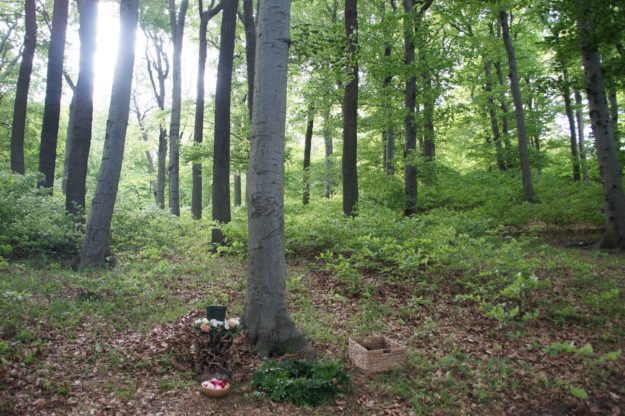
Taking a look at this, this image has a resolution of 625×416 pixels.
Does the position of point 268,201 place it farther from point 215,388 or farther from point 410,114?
point 410,114

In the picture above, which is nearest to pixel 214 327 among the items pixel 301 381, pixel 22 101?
pixel 301 381

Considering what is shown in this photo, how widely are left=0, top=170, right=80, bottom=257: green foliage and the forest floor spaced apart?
1110 millimetres

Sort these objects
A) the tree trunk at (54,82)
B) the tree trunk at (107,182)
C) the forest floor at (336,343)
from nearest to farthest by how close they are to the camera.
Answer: the forest floor at (336,343)
the tree trunk at (107,182)
the tree trunk at (54,82)

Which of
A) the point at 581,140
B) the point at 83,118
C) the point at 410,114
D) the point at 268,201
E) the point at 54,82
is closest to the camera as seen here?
the point at 268,201

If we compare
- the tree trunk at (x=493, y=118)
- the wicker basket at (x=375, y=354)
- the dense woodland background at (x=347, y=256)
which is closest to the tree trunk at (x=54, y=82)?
the dense woodland background at (x=347, y=256)

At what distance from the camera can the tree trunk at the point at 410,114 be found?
13030mm

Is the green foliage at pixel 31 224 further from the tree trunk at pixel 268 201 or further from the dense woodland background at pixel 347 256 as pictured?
the tree trunk at pixel 268 201

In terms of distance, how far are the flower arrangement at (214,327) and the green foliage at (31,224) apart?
6165 mm

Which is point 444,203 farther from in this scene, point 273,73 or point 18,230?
point 18,230

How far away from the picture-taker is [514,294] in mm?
6121

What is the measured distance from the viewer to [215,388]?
4234 millimetres

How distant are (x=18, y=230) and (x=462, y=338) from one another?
363 inches

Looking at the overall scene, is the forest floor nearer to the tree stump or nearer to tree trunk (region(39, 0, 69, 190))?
the tree stump

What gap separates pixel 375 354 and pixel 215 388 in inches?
71.0
